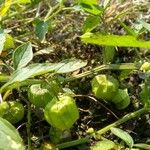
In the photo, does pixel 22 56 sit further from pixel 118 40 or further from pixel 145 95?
pixel 145 95

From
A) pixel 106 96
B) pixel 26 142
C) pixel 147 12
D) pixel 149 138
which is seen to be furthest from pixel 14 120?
pixel 147 12

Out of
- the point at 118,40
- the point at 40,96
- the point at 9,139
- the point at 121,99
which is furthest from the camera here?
the point at 121,99

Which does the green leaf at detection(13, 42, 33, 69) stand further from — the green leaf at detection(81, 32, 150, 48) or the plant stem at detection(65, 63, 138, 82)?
the plant stem at detection(65, 63, 138, 82)

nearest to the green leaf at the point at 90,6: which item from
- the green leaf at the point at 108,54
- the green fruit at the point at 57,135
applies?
the green leaf at the point at 108,54

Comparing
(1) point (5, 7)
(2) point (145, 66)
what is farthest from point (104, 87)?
(1) point (5, 7)

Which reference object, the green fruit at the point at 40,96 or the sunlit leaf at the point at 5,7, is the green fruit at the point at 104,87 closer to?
the green fruit at the point at 40,96
